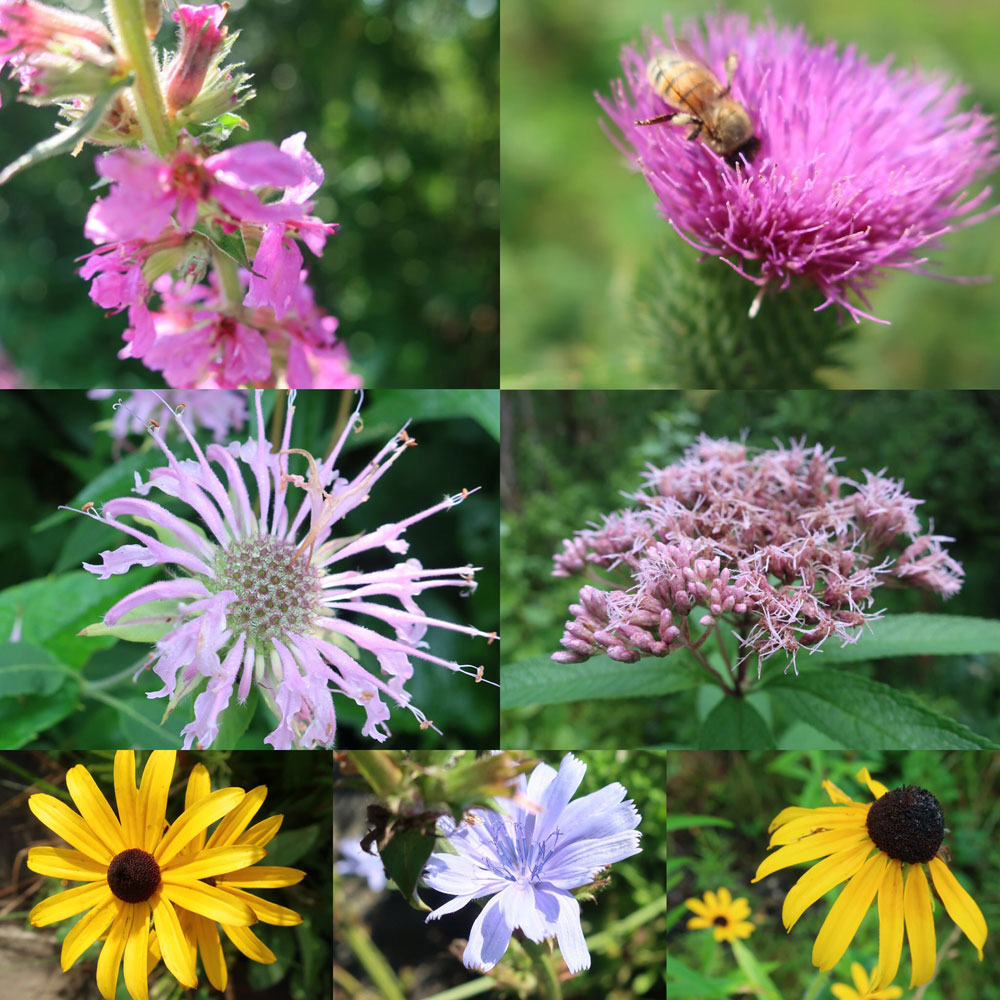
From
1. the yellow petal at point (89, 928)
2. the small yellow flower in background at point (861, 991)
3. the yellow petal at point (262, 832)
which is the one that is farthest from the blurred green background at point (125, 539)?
the small yellow flower in background at point (861, 991)

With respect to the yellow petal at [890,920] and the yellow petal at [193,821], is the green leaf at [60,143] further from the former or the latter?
the yellow petal at [890,920]

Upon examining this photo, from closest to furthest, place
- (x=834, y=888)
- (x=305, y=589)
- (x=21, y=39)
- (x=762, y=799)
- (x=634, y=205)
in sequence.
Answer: (x=21, y=39), (x=305, y=589), (x=834, y=888), (x=762, y=799), (x=634, y=205)

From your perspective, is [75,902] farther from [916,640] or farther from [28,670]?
[916,640]

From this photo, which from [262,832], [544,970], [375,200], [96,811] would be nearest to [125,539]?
[96,811]

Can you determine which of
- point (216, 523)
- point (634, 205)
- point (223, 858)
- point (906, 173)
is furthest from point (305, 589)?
point (634, 205)

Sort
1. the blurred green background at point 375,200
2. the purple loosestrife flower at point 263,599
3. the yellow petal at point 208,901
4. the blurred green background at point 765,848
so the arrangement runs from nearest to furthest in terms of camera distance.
→ 1. the purple loosestrife flower at point 263,599
2. the yellow petal at point 208,901
3. the blurred green background at point 765,848
4. the blurred green background at point 375,200

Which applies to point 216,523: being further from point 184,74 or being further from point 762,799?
point 762,799

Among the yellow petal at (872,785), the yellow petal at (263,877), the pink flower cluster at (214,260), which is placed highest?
the pink flower cluster at (214,260)

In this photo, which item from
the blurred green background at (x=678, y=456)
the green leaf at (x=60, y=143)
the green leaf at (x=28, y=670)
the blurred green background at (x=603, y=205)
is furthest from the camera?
the blurred green background at (x=603, y=205)
